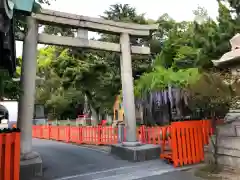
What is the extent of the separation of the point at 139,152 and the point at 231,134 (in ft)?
9.54

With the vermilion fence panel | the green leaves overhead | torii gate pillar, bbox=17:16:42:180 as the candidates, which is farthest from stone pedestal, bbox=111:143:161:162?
the green leaves overhead

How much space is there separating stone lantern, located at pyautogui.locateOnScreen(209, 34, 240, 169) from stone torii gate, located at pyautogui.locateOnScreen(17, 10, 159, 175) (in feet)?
9.79

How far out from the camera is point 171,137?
23.1 feet

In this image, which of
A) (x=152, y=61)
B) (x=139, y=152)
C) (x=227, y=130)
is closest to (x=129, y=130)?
(x=139, y=152)

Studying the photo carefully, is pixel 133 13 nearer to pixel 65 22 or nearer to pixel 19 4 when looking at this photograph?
pixel 65 22

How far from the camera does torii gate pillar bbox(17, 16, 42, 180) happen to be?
643cm

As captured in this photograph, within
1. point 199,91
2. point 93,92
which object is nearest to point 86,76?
point 93,92

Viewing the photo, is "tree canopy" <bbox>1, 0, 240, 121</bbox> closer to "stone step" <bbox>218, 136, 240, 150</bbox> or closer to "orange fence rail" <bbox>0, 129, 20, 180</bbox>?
"orange fence rail" <bbox>0, 129, 20, 180</bbox>

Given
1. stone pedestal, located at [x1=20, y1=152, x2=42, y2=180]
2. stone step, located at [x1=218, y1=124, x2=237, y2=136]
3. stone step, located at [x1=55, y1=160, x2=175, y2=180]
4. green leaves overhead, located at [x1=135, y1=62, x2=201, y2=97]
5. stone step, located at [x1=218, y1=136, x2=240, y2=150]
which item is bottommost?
stone step, located at [x1=55, y1=160, x2=175, y2=180]

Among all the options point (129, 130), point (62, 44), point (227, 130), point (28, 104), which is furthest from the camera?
point (129, 130)

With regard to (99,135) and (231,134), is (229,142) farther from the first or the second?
(99,135)

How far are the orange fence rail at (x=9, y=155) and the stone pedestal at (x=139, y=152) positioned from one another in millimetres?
3843

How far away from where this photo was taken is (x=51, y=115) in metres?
31.3

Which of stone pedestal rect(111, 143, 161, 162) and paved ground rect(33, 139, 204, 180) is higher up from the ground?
stone pedestal rect(111, 143, 161, 162)
